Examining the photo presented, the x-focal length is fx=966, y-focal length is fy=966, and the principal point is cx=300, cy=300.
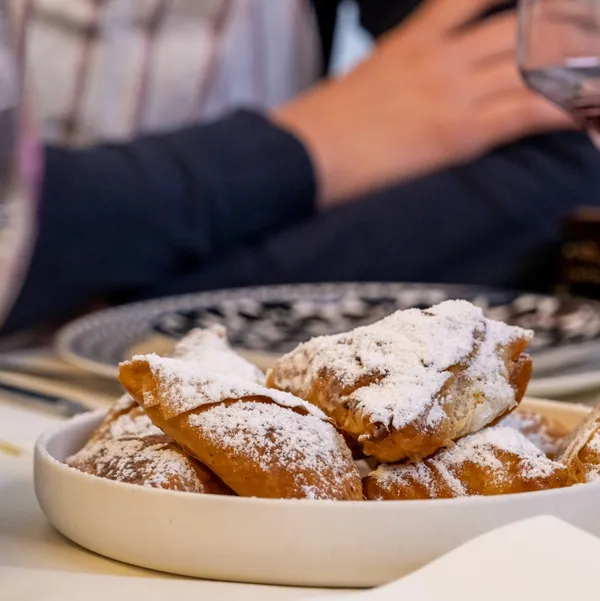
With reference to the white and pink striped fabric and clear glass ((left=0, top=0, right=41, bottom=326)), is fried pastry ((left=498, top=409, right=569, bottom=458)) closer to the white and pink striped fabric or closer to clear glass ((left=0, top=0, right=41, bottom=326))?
clear glass ((left=0, top=0, right=41, bottom=326))

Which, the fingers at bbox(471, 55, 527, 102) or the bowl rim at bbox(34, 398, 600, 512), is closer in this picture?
the bowl rim at bbox(34, 398, 600, 512)

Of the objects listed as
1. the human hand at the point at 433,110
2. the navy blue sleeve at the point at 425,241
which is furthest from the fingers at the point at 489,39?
the navy blue sleeve at the point at 425,241

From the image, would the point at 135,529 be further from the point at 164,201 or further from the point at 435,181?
the point at 435,181

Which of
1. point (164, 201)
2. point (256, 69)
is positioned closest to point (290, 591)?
point (164, 201)

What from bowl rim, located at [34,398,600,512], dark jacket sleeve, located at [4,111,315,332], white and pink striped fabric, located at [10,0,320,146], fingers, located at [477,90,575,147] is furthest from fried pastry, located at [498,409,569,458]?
white and pink striped fabric, located at [10,0,320,146]

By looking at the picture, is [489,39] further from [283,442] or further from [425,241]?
[283,442]

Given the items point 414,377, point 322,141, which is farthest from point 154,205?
point 414,377

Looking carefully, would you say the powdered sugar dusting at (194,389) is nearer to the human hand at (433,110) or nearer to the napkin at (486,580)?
the napkin at (486,580)
